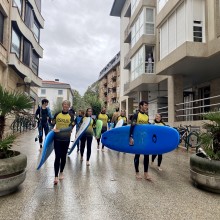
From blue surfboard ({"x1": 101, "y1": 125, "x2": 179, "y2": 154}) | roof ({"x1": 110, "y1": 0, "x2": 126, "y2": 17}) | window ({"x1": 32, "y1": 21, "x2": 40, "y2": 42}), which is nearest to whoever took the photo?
blue surfboard ({"x1": 101, "y1": 125, "x2": 179, "y2": 154})

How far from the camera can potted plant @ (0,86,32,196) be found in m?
4.44

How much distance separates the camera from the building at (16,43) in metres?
17.0

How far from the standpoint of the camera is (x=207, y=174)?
5027mm

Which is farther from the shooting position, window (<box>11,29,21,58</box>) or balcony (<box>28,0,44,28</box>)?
balcony (<box>28,0,44,28</box>)

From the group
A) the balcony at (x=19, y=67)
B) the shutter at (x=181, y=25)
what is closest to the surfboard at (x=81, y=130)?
the shutter at (x=181, y=25)

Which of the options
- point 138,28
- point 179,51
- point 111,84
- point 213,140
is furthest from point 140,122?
point 111,84

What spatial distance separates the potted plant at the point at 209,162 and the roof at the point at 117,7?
29911mm

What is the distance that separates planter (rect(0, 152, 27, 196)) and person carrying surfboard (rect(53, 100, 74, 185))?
878 mm

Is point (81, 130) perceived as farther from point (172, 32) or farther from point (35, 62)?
point (35, 62)

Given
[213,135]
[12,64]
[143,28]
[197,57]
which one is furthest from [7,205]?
[143,28]

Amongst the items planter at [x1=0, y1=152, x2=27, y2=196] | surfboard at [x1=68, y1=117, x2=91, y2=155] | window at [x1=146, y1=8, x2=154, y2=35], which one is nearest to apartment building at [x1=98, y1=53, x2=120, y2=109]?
window at [x1=146, y1=8, x2=154, y2=35]

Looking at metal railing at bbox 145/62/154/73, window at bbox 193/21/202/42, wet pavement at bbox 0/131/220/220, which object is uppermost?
window at bbox 193/21/202/42

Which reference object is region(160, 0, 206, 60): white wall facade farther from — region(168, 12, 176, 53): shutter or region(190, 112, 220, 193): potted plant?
region(190, 112, 220, 193): potted plant

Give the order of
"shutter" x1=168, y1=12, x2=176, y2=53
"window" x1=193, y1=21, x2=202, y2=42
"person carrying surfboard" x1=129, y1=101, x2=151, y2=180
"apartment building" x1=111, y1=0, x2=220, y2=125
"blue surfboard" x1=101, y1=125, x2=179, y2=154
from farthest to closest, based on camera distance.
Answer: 1. "shutter" x1=168, y1=12, x2=176, y2=53
2. "window" x1=193, y1=21, x2=202, y2=42
3. "apartment building" x1=111, y1=0, x2=220, y2=125
4. "blue surfboard" x1=101, y1=125, x2=179, y2=154
5. "person carrying surfboard" x1=129, y1=101, x2=151, y2=180
